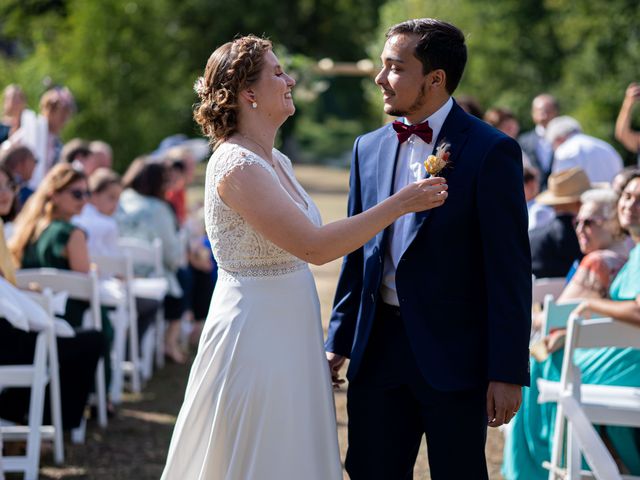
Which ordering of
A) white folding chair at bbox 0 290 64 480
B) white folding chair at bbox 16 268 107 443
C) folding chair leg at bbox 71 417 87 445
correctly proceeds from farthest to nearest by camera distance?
folding chair leg at bbox 71 417 87 445 < white folding chair at bbox 16 268 107 443 < white folding chair at bbox 0 290 64 480

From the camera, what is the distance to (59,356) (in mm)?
6859

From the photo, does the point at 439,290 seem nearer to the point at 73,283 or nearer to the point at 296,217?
the point at 296,217

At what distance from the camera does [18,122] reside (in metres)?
10.5

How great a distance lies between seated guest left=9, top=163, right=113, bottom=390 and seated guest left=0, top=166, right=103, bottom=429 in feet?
1.52

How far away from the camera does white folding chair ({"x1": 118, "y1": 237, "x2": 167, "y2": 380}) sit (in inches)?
367

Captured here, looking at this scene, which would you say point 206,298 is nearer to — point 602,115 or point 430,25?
point 430,25

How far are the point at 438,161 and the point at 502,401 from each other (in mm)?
795

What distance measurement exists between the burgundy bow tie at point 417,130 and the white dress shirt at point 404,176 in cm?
4

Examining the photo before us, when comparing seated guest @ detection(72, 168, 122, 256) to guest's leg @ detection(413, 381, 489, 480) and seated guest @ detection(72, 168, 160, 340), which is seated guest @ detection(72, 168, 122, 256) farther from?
guest's leg @ detection(413, 381, 489, 480)

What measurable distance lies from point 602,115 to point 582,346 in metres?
18.7

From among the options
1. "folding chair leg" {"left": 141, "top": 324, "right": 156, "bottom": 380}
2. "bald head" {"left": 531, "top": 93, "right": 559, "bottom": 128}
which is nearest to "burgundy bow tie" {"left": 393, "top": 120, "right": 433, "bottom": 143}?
"folding chair leg" {"left": 141, "top": 324, "right": 156, "bottom": 380}

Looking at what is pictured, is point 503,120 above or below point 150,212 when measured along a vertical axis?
above

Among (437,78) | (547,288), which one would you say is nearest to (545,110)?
(547,288)

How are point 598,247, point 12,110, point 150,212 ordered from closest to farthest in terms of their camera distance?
1. point 598,247
2. point 150,212
3. point 12,110
